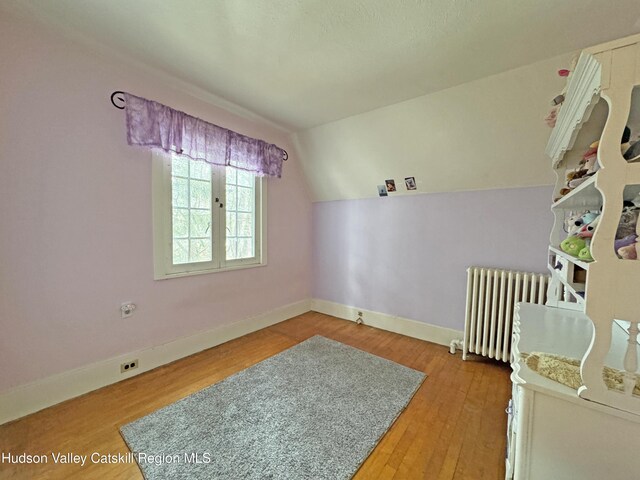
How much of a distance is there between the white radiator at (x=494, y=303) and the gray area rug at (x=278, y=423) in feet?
2.25

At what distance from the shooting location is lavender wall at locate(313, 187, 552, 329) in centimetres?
229

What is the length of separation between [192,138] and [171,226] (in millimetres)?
810

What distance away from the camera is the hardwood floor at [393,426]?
1.27m

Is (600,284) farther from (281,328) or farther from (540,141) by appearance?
(281,328)

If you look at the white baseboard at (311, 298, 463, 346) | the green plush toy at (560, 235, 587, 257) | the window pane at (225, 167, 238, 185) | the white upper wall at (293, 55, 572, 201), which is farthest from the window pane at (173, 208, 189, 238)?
the green plush toy at (560, 235, 587, 257)

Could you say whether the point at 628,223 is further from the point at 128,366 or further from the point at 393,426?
the point at 128,366

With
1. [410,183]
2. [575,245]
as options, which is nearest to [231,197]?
[410,183]

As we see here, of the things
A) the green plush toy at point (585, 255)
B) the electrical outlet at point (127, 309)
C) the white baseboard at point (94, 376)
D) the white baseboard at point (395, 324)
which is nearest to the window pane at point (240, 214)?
the white baseboard at point (94, 376)

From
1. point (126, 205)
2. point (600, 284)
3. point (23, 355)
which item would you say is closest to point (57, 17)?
point (126, 205)

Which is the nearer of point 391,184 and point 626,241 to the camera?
point 626,241

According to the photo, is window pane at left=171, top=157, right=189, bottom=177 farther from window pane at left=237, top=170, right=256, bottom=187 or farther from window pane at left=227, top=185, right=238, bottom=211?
window pane at left=237, top=170, right=256, bottom=187

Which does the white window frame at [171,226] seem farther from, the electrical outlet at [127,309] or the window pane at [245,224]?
the electrical outlet at [127,309]

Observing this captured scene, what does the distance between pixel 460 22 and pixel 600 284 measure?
1.51 meters

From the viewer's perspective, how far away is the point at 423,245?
2809 mm
